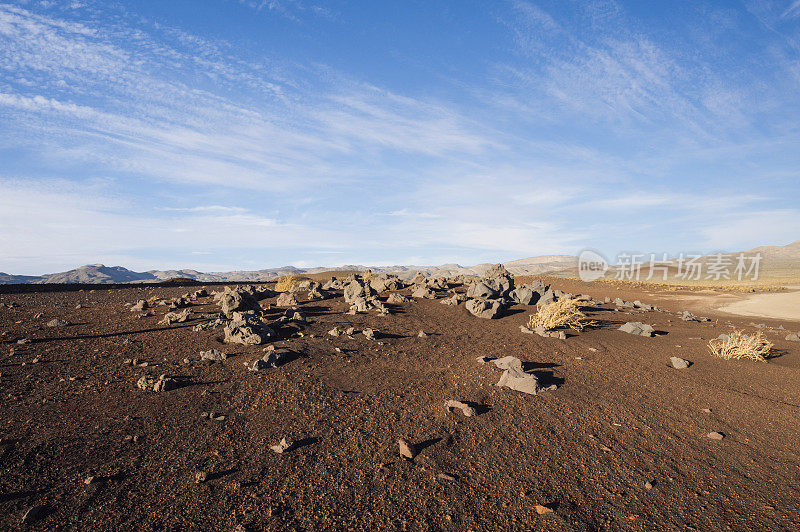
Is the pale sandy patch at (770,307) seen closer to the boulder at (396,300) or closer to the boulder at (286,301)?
the boulder at (396,300)

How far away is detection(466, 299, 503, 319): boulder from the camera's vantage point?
1055 centimetres

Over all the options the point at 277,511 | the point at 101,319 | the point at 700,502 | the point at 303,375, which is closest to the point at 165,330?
the point at 101,319

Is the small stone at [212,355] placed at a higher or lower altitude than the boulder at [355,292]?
lower

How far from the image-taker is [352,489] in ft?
11.1

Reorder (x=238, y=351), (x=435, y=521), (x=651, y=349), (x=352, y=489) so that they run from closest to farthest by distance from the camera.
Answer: (x=435, y=521), (x=352, y=489), (x=238, y=351), (x=651, y=349)

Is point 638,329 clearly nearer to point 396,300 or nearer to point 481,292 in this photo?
point 481,292

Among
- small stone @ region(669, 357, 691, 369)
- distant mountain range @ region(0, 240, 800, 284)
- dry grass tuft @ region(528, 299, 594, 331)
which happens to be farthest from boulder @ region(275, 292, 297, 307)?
distant mountain range @ region(0, 240, 800, 284)

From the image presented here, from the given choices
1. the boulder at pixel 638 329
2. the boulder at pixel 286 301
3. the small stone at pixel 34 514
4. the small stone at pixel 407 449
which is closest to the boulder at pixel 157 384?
the small stone at pixel 34 514

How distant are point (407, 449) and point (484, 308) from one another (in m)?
7.24

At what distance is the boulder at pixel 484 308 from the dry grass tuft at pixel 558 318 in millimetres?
966

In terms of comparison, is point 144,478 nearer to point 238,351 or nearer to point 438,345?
point 238,351

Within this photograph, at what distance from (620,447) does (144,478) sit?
4992mm

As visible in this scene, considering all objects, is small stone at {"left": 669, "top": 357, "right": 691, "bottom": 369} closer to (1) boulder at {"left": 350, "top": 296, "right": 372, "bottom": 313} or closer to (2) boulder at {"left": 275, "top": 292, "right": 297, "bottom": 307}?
(1) boulder at {"left": 350, "top": 296, "right": 372, "bottom": 313}

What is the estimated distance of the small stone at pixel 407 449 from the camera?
392 centimetres
